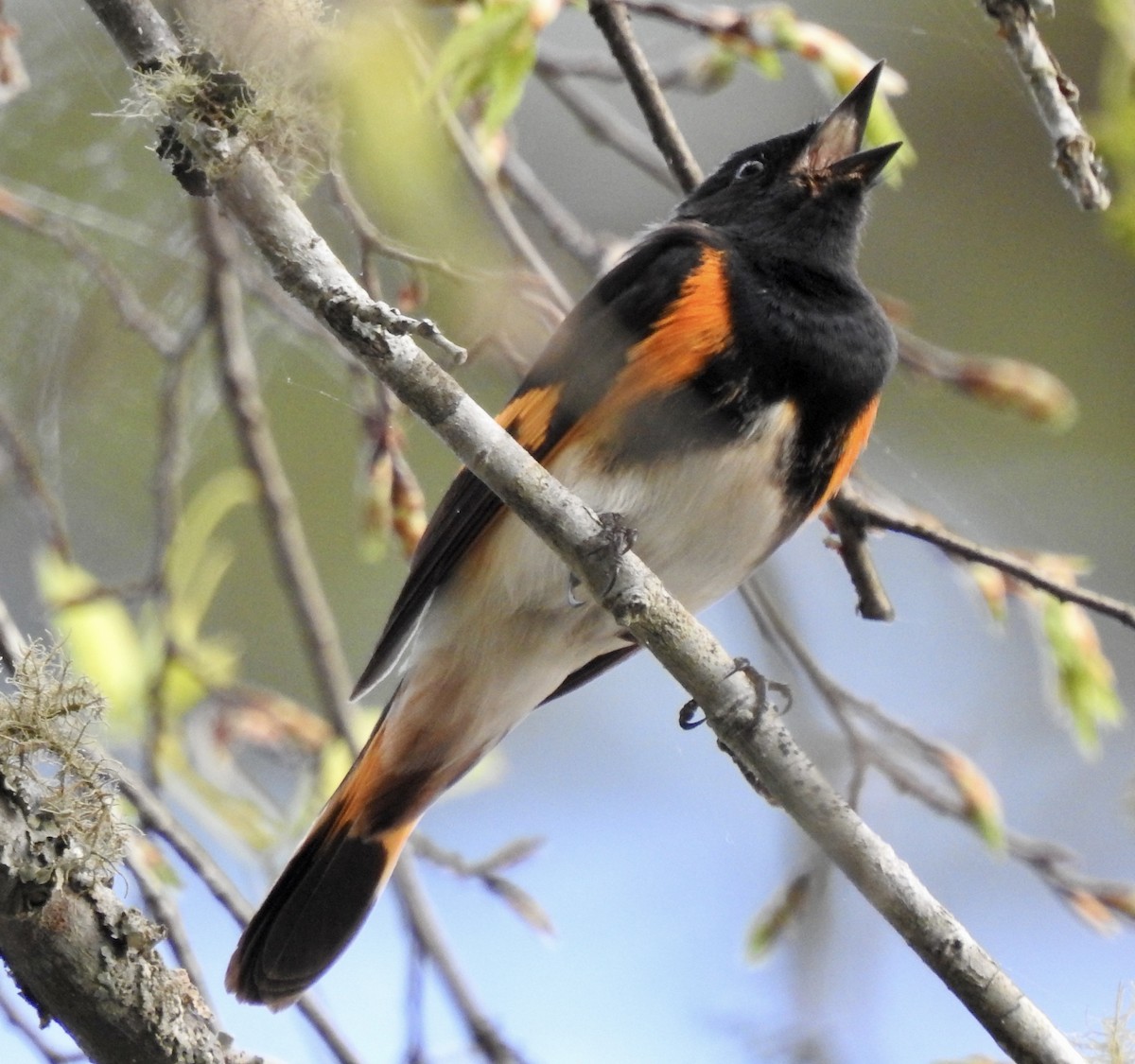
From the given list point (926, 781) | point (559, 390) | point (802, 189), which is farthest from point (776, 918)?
point (802, 189)

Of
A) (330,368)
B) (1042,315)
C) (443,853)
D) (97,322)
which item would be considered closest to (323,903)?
(443,853)

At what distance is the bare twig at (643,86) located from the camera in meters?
2.36

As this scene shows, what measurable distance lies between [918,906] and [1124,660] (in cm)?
435

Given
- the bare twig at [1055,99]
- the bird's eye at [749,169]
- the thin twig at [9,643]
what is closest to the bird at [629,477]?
the bird's eye at [749,169]

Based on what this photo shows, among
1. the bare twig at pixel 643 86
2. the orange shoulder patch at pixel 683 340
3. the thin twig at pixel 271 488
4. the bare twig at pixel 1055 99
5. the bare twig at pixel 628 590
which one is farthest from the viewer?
the thin twig at pixel 271 488

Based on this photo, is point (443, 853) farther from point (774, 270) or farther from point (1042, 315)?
point (1042, 315)

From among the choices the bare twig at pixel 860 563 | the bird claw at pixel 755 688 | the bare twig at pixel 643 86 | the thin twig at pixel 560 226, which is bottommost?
the bird claw at pixel 755 688

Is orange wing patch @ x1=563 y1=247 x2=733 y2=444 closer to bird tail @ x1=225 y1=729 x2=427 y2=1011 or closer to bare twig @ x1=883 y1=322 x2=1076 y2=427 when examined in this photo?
bare twig @ x1=883 y1=322 x2=1076 y2=427

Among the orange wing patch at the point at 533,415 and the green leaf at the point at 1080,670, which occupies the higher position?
the green leaf at the point at 1080,670

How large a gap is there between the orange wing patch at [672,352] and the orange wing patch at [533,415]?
57mm

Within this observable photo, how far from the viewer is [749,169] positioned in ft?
9.40

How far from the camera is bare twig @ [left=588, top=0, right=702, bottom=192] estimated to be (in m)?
2.36

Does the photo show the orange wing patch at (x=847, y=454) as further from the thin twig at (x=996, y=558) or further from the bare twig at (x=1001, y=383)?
the bare twig at (x=1001, y=383)

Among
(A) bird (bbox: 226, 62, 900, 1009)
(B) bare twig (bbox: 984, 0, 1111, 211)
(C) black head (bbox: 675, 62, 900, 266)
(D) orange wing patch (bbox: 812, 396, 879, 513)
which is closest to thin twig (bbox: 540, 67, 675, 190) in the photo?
(C) black head (bbox: 675, 62, 900, 266)
